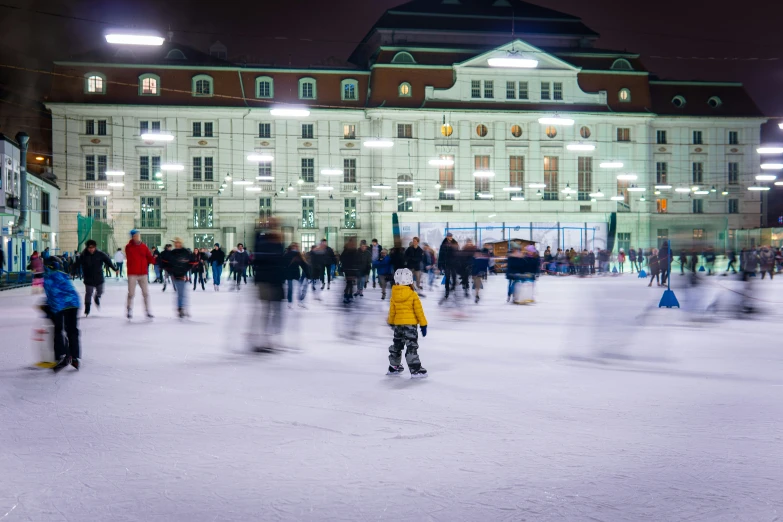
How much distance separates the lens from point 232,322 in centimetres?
1534

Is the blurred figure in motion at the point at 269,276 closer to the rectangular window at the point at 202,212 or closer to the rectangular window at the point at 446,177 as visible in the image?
the rectangular window at the point at 446,177

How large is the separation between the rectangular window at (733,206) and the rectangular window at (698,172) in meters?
3.21

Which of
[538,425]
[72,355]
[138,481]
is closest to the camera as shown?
[138,481]

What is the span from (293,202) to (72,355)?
2109 inches

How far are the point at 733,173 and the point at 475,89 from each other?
23298mm

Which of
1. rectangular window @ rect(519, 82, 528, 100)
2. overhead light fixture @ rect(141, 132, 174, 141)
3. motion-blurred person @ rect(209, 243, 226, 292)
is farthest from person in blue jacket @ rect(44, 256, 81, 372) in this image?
rectangular window @ rect(519, 82, 528, 100)

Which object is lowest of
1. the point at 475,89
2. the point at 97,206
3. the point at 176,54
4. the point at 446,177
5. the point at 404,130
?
the point at 97,206

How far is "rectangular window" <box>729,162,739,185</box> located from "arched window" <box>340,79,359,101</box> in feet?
102

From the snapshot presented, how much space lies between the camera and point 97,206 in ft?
200

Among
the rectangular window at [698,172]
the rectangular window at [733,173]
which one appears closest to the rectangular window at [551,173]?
the rectangular window at [698,172]

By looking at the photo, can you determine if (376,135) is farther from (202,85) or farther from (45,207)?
(45,207)

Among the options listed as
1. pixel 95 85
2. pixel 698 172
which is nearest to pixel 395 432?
pixel 95 85

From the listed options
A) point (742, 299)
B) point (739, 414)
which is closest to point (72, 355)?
point (739, 414)

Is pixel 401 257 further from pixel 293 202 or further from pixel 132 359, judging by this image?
pixel 293 202
